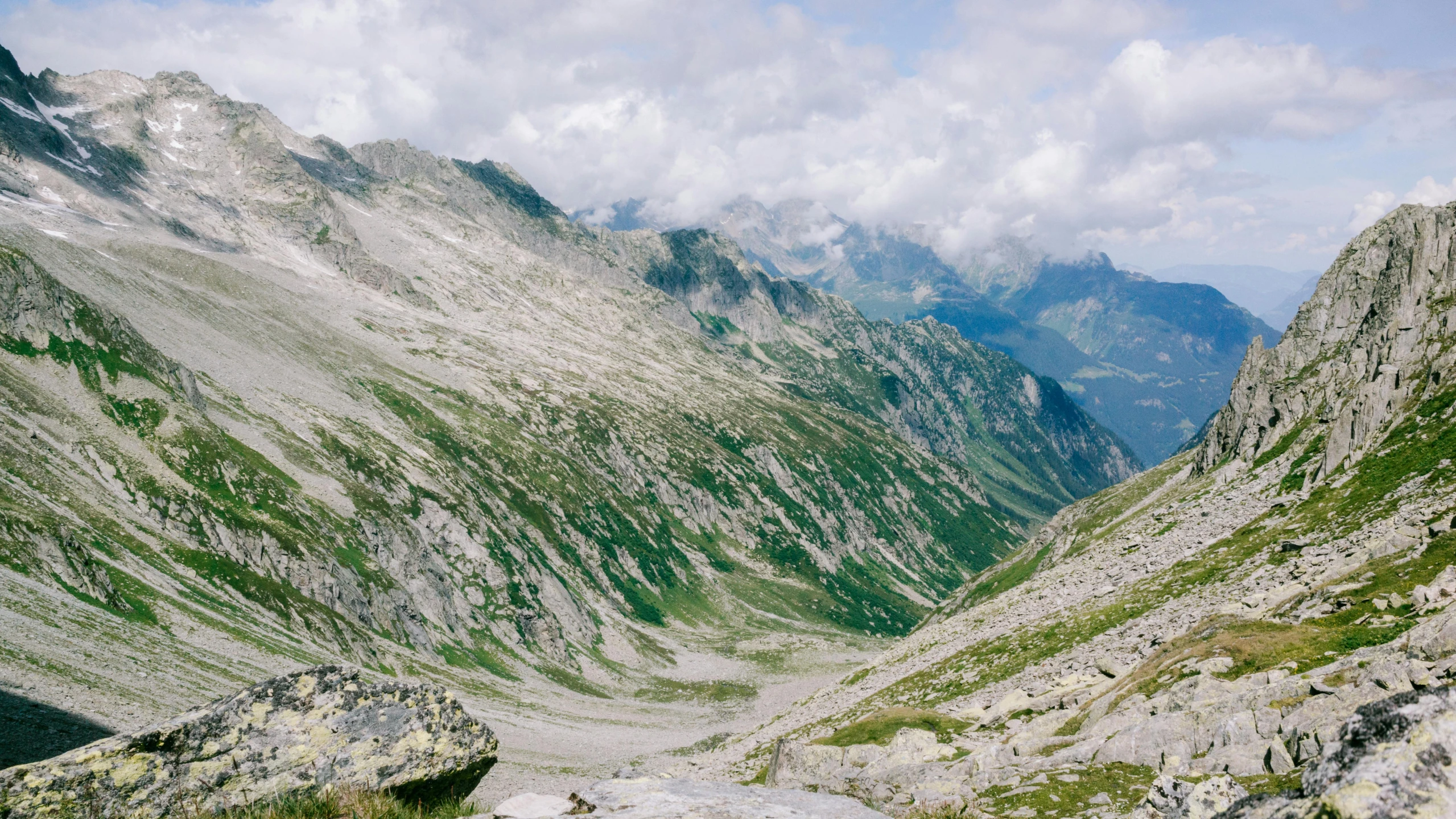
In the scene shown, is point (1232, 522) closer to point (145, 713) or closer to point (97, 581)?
point (145, 713)

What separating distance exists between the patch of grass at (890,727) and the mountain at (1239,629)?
0.88 feet

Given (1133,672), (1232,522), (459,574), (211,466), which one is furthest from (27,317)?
(1232,522)

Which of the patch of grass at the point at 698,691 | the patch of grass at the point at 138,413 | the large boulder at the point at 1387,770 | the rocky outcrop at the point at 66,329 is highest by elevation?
the rocky outcrop at the point at 66,329

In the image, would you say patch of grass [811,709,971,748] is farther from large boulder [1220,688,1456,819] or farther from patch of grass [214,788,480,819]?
large boulder [1220,688,1456,819]

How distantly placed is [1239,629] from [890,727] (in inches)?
793

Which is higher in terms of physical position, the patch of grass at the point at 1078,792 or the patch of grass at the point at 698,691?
the patch of grass at the point at 1078,792

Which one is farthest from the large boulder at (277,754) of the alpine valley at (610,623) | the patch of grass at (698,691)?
the patch of grass at (698,691)

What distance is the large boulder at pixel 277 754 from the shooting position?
12.0 metres

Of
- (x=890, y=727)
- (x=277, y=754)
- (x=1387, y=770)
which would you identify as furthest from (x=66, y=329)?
(x=1387, y=770)

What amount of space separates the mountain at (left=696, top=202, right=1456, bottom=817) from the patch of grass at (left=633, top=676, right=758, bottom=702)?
58224 mm

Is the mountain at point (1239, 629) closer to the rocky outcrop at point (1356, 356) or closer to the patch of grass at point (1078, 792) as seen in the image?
the patch of grass at point (1078, 792)

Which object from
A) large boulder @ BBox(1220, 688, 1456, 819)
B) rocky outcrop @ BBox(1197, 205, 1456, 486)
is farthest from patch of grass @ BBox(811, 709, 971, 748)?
rocky outcrop @ BBox(1197, 205, 1456, 486)

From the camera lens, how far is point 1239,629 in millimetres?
34406

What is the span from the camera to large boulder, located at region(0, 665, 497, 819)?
12.0 meters
